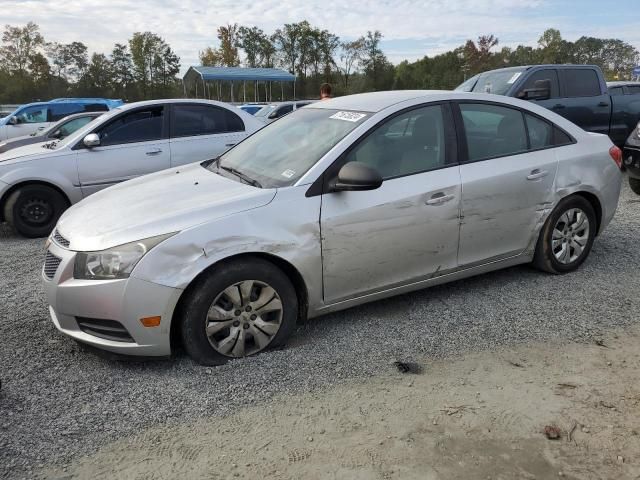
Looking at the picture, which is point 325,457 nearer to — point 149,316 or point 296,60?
point 149,316

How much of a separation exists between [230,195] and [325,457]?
1.69 meters

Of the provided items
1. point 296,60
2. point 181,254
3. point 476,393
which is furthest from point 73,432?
point 296,60

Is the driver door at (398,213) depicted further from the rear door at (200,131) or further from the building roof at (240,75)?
the building roof at (240,75)

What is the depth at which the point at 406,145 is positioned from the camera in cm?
380

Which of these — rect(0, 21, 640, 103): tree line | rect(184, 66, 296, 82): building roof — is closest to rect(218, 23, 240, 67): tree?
rect(0, 21, 640, 103): tree line

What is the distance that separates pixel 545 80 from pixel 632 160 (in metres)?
2.22

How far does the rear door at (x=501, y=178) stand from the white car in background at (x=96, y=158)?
4149mm

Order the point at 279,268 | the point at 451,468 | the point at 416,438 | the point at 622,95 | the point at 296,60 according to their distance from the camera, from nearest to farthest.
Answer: the point at 451,468 < the point at 416,438 < the point at 279,268 < the point at 622,95 < the point at 296,60

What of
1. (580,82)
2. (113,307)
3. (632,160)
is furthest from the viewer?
(580,82)

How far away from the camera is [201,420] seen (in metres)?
2.75

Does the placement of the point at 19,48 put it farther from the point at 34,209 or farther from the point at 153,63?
the point at 34,209

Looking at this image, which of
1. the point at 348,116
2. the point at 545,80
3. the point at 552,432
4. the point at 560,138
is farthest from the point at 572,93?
the point at 552,432

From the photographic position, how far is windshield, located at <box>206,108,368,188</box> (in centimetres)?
359

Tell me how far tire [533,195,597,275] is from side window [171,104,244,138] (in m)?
4.59
